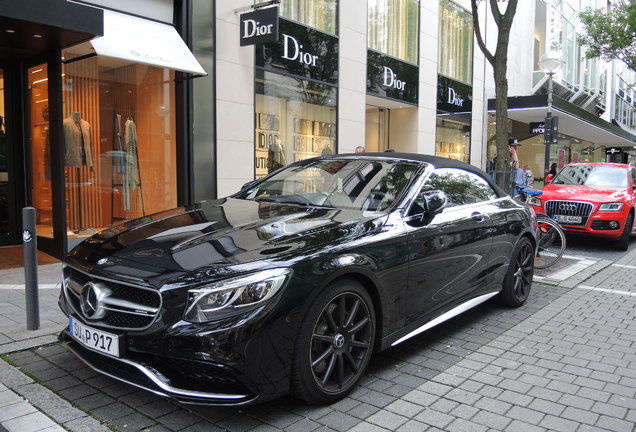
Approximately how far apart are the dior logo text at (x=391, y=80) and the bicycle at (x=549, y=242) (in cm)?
728

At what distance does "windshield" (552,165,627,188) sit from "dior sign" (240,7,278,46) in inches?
282

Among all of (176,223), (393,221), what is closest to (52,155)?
(176,223)

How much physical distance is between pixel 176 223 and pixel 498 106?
8.10 meters

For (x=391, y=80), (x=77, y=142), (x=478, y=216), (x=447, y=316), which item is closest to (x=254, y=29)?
(x=77, y=142)

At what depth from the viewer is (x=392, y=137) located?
1644 cm

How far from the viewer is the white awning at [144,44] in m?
7.24

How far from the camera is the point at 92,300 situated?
3.04 m

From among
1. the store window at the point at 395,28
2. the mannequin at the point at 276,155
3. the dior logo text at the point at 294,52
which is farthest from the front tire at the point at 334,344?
the store window at the point at 395,28

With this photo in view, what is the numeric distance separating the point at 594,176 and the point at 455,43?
8382mm

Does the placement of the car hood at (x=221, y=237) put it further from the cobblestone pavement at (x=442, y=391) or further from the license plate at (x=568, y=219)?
the license plate at (x=568, y=219)

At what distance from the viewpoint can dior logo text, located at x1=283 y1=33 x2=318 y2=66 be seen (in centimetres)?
1076

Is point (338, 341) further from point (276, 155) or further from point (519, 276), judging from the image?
point (276, 155)

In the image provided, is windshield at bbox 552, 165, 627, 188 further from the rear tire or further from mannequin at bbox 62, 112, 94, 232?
mannequin at bbox 62, 112, 94, 232

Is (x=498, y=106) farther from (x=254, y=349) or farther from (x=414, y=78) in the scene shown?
(x=254, y=349)
